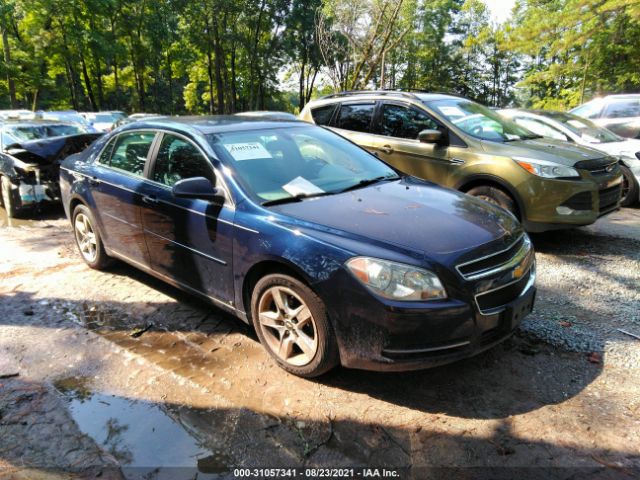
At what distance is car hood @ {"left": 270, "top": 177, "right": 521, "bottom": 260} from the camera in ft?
9.36

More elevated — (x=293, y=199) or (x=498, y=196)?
(x=293, y=199)

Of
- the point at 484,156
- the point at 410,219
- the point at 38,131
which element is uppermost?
the point at 38,131

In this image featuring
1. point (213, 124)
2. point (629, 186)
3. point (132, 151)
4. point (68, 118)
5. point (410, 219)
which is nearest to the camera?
point (410, 219)

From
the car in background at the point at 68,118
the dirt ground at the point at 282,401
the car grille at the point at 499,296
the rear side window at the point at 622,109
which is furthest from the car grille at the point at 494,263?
the car in background at the point at 68,118

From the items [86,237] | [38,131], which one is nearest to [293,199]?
[86,237]

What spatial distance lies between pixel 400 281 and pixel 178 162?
223cm

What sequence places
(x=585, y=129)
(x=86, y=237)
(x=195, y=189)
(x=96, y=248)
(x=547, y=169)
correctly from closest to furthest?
(x=195, y=189) < (x=96, y=248) < (x=86, y=237) < (x=547, y=169) < (x=585, y=129)

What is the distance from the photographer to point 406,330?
2.64 metres

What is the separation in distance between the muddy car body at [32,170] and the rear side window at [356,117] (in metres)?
4.49

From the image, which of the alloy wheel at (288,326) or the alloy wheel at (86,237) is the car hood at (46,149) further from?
the alloy wheel at (288,326)

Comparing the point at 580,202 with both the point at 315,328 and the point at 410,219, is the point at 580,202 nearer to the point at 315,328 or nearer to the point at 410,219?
the point at 410,219

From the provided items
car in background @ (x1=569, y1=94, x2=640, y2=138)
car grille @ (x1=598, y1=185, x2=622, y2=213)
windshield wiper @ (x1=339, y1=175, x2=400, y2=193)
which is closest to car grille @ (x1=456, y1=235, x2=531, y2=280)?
windshield wiper @ (x1=339, y1=175, x2=400, y2=193)

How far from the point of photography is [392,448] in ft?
8.19

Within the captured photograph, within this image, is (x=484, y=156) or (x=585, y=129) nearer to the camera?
(x=484, y=156)
